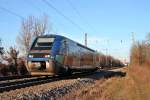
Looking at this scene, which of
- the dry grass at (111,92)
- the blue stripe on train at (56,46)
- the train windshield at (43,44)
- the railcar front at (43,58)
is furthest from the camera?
the train windshield at (43,44)

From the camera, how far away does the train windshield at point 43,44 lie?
88.2 feet

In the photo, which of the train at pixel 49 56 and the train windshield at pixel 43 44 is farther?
the train windshield at pixel 43 44

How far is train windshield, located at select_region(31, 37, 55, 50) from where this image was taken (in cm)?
2689

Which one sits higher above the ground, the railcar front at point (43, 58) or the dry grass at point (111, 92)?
the railcar front at point (43, 58)

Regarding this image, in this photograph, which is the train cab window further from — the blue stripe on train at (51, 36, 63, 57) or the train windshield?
the train windshield

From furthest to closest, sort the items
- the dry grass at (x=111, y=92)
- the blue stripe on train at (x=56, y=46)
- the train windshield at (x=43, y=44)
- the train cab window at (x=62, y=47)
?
1. the train cab window at (x=62, y=47)
2. the train windshield at (x=43, y=44)
3. the blue stripe on train at (x=56, y=46)
4. the dry grass at (x=111, y=92)

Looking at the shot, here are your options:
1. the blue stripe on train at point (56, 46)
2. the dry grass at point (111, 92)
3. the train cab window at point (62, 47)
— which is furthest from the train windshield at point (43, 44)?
the dry grass at point (111, 92)

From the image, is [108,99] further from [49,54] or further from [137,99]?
[49,54]

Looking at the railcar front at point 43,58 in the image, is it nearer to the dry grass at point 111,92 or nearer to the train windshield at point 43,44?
the train windshield at point 43,44

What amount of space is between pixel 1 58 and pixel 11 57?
135 centimetres

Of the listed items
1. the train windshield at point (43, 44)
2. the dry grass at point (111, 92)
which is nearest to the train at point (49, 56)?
the train windshield at point (43, 44)

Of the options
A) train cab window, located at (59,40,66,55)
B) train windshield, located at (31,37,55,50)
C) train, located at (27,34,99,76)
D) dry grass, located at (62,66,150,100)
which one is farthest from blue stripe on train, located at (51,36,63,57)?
dry grass, located at (62,66,150,100)

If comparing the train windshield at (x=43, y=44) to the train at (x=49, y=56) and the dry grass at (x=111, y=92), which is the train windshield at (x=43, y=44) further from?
the dry grass at (x=111, y=92)

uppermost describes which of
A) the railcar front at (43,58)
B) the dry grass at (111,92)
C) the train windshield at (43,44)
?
the train windshield at (43,44)
